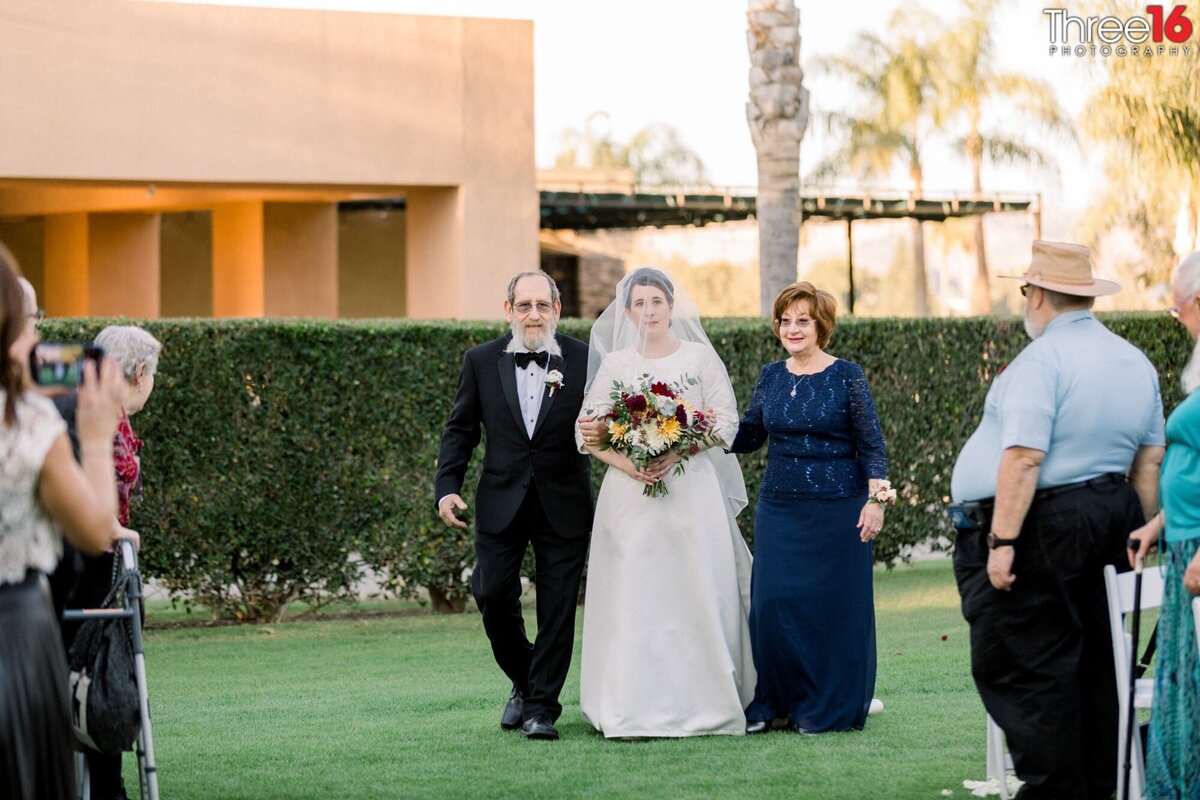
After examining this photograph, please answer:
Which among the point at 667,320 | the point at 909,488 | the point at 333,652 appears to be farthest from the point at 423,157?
the point at 667,320

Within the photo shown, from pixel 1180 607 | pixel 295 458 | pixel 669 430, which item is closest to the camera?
pixel 1180 607

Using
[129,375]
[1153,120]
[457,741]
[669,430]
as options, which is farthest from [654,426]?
[1153,120]

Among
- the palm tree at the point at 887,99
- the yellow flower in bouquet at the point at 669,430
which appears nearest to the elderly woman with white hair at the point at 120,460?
the yellow flower in bouquet at the point at 669,430

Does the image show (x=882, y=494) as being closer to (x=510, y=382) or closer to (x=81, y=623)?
(x=510, y=382)

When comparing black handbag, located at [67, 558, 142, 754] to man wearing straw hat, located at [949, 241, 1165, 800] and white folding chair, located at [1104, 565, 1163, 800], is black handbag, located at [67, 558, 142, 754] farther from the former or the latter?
white folding chair, located at [1104, 565, 1163, 800]

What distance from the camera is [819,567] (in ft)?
26.5

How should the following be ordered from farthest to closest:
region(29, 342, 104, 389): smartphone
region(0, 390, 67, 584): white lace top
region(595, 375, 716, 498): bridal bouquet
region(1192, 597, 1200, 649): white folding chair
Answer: region(595, 375, 716, 498): bridal bouquet, region(1192, 597, 1200, 649): white folding chair, region(29, 342, 104, 389): smartphone, region(0, 390, 67, 584): white lace top

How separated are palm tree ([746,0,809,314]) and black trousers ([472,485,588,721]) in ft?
31.8

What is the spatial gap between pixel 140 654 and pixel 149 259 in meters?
23.2

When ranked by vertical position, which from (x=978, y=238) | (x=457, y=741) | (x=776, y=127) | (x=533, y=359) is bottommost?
(x=457, y=741)

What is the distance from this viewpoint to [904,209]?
1179 inches

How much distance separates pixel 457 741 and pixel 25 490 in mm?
4389

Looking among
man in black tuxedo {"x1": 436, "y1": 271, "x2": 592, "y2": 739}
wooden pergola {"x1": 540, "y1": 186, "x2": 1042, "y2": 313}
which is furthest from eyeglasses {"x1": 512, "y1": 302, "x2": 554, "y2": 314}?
wooden pergola {"x1": 540, "y1": 186, "x2": 1042, "y2": 313}

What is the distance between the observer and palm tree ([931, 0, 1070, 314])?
4481cm
